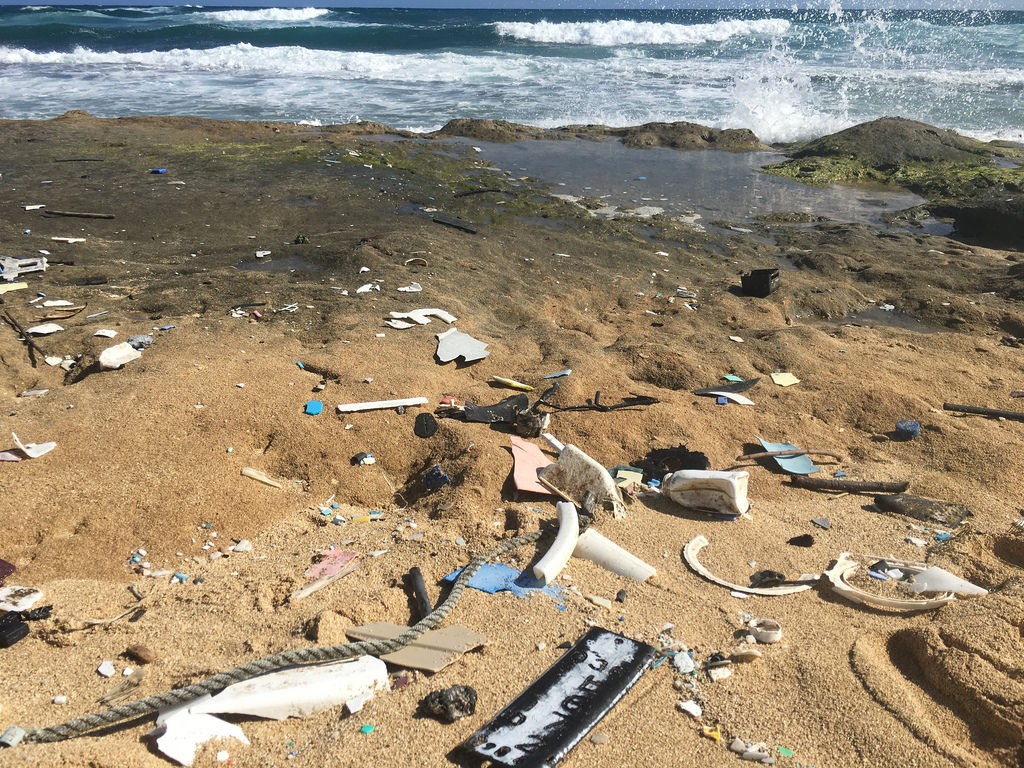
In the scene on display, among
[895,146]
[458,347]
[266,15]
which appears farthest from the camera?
[266,15]

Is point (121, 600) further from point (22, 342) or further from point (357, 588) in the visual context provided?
point (22, 342)

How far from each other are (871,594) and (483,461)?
1.96m

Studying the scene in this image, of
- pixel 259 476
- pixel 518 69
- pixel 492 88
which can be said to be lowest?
pixel 259 476

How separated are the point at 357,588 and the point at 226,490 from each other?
1091 mm

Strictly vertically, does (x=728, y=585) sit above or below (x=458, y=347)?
below

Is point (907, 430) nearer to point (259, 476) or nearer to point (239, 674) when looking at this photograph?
point (259, 476)

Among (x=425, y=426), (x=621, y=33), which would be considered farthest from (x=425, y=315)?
(x=621, y=33)

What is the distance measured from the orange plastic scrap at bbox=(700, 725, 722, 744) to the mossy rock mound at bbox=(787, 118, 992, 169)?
12.5m

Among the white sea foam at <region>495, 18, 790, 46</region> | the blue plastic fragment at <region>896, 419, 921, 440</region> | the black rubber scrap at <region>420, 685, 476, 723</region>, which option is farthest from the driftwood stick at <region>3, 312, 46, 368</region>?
the white sea foam at <region>495, 18, 790, 46</region>

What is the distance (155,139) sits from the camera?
1198 centimetres

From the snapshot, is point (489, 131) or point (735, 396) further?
point (489, 131)

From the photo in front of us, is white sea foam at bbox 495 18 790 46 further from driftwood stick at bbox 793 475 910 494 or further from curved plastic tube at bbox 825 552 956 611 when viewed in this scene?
curved plastic tube at bbox 825 552 956 611

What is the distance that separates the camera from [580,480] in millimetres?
3514

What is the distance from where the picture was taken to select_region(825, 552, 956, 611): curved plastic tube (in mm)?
2764
